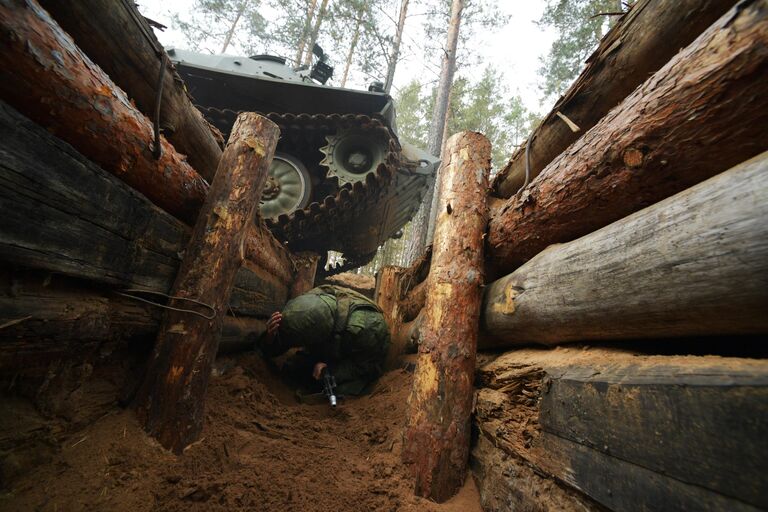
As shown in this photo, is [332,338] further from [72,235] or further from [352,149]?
[352,149]

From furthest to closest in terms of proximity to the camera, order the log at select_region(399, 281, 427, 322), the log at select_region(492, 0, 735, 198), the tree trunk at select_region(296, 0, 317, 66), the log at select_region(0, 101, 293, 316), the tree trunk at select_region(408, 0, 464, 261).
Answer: the tree trunk at select_region(296, 0, 317, 66)
the tree trunk at select_region(408, 0, 464, 261)
the log at select_region(399, 281, 427, 322)
the log at select_region(492, 0, 735, 198)
the log at select_region(0, 101, 293, 316)

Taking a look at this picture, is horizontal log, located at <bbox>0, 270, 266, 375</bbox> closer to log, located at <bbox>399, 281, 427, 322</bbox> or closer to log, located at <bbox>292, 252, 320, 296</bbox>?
log, located at <bbox>399, 281, 427, 322</bbox>

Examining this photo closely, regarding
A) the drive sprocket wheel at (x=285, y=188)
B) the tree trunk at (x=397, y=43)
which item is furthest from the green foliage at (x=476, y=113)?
the drive sprocket wheel at (x=285, y=188)

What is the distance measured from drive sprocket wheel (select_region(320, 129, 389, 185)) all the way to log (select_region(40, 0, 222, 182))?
11.4 feet

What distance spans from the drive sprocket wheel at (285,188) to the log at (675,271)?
4.72 meters

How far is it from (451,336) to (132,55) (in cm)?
235

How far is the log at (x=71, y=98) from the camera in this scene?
106 cm

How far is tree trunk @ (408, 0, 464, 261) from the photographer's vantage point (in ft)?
28.6

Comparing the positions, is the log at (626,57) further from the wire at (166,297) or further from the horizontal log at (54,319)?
the horizontal log at (54,319)

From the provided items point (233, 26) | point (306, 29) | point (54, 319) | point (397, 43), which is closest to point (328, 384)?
point (54, 319)

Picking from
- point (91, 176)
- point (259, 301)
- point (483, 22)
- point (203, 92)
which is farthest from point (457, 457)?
point (483, 22)

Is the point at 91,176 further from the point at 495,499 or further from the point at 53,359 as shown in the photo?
the point at 495,499

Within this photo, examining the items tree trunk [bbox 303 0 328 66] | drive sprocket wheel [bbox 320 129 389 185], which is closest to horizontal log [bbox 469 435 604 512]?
drive sprocket wheel [bbox 320 129 389 185]

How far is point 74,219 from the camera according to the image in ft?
4.08
